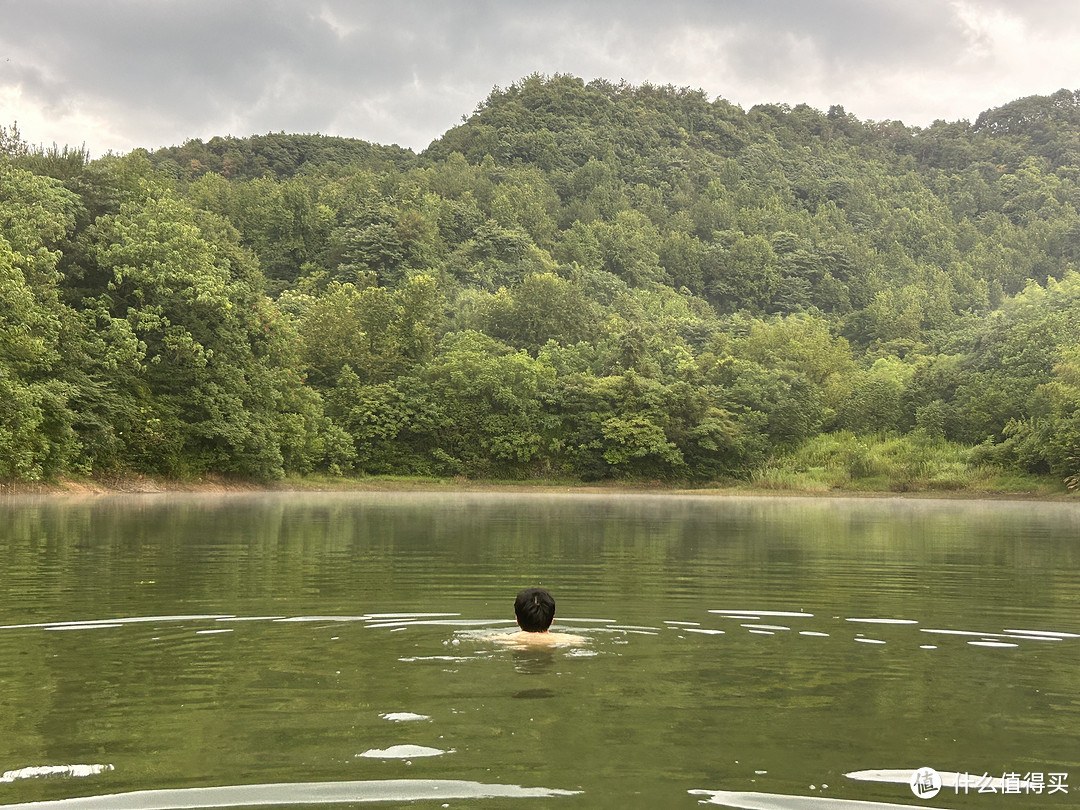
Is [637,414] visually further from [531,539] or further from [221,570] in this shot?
[221,570]

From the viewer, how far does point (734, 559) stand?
62.7 feet

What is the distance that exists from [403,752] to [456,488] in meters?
53.4

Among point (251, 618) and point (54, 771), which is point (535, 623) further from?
point (54, 771)

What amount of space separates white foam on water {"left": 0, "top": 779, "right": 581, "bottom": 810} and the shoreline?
123 feet

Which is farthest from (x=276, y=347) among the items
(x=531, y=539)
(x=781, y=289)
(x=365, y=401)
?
(x=781, y=289)

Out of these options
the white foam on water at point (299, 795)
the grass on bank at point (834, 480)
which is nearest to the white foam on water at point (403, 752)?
the white foam on water at point (299, 795)

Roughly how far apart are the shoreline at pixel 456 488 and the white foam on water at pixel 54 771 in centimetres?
3687

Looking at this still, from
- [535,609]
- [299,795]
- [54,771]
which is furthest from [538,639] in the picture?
[54,771]

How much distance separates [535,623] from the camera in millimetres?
9867

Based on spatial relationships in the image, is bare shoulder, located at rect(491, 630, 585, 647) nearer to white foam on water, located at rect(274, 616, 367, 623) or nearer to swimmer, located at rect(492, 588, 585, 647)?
swimmer, located at rect(492, 588, 585, 647)

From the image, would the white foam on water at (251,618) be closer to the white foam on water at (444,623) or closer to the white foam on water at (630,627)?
the white foam on water at (444,623)

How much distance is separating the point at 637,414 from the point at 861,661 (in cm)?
5230

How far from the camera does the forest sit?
156ft

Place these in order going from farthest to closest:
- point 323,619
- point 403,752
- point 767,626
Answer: point 323,619, point 767,626, point 403,752
